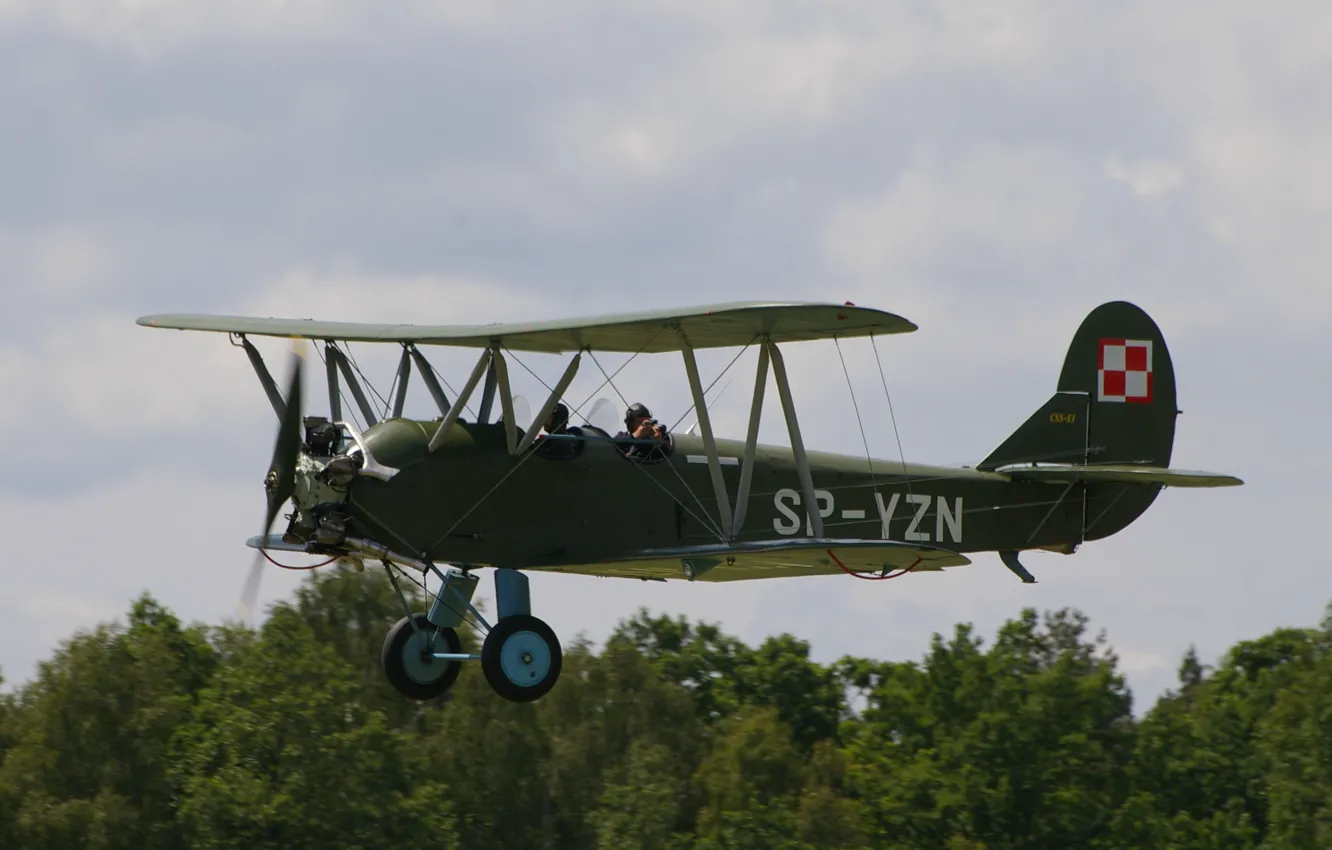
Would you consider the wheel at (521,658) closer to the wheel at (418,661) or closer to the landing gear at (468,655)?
the landing gear at (468,655)

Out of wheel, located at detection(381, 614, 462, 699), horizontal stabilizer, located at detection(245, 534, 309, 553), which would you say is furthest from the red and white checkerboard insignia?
horizontal stabilizer, located at detection(245, 534, 309, 553)

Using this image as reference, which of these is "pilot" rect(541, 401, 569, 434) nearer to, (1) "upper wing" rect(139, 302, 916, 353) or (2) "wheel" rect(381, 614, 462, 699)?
(1) "upper wing" rect(139, 302, 916, 353)

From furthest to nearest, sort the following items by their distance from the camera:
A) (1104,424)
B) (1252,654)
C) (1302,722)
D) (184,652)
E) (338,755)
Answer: (1252,654)
(184,652)
(1302,722)
(338,755)
(1104,424)

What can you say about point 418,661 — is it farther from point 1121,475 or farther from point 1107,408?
point 1107,408

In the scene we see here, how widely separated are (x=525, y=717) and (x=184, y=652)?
7.58 meters

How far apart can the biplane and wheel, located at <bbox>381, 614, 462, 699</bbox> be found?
0.6 inches

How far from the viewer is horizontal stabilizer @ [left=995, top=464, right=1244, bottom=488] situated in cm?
1677

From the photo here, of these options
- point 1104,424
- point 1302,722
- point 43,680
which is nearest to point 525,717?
point 43,680

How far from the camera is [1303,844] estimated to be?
3938cm

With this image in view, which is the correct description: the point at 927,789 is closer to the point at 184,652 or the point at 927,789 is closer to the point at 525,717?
the point at 525,717

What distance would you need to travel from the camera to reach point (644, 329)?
1487cm

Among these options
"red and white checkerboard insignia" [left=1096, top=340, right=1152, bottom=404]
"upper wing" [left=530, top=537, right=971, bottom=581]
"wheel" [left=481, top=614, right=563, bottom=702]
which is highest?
"red and white checkerboard insignia" [left=1096, top=340, right=1152, bottom=404]

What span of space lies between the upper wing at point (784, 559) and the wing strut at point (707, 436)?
0.26 m

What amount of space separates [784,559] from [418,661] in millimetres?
2996
